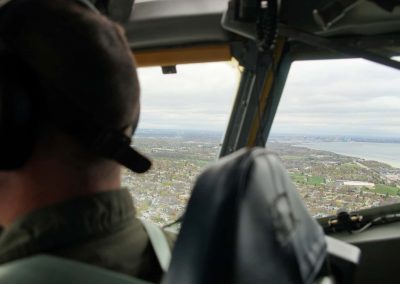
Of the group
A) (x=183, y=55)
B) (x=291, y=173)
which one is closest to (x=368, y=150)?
(x=291, y=173)

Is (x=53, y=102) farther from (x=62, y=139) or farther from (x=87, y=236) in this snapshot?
(x=87, y=236)

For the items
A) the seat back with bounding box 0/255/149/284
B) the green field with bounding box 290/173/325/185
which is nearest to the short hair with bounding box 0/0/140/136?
the seat back with bounding box 0/255/149/284

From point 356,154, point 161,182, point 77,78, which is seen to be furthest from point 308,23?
point 77,78

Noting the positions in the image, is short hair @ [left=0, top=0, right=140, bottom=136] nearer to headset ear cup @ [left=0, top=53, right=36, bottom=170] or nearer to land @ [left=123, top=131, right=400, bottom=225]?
headset ear cup @ [left=0, top=53, right=36, bottom=170]

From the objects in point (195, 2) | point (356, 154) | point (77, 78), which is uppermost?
point (77, 78)

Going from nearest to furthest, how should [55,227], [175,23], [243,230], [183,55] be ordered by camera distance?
[243,230], [55,227], [175,23], [183,55]

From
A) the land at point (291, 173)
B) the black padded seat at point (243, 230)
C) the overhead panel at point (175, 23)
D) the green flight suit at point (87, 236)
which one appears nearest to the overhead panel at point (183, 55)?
the overhead panel at point (175, 23)

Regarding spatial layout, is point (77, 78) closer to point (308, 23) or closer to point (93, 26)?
point (93, 26)
